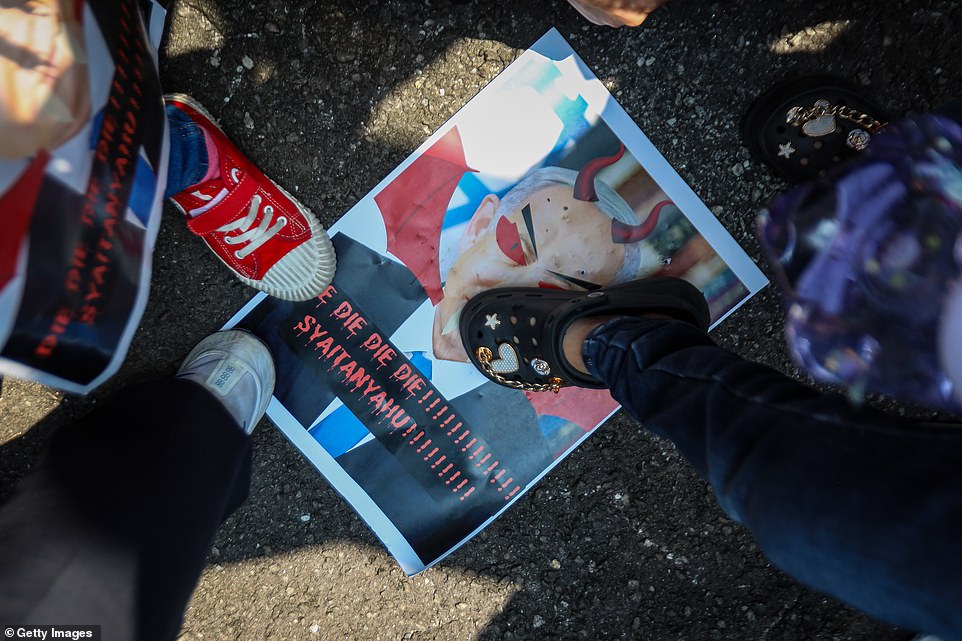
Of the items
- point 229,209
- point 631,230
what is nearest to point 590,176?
point 631,230

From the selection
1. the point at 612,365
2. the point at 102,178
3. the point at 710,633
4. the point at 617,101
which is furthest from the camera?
the point at 710,633

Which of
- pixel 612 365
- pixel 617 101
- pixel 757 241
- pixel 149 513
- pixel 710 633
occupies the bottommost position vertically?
pixel 710 633

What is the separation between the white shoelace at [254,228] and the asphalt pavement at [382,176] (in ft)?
0.18

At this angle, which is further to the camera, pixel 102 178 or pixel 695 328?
pixel 695 328

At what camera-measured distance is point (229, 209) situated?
774 millimetres

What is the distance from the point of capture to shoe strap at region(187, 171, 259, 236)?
2.53 ft

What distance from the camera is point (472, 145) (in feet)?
2.64

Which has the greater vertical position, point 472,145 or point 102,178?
point 102,178

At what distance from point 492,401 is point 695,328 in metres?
0.33

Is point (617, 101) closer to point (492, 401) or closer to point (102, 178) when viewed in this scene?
point (492, 401)

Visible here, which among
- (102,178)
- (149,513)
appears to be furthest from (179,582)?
(102,178)

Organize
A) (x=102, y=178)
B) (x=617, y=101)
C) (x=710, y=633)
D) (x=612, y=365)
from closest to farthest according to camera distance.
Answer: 1. (x=102, y=178)
2. (x=612, y=365)
3. (x=617, y=101)
4. (x=710, y=633)

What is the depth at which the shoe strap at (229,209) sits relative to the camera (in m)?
0.77

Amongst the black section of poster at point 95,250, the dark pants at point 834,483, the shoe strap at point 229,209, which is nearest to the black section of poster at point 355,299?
the shoe strap at point 229,209
